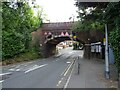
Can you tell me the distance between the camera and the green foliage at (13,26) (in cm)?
3508

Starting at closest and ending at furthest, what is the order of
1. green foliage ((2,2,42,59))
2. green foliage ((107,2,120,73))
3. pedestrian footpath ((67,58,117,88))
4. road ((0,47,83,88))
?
green foliage ((107,2,120,73)) → pedestrian footpath ((67,58,117,88)) → road ((0,47,83,88)) → green foliage ((2,2,42,59))

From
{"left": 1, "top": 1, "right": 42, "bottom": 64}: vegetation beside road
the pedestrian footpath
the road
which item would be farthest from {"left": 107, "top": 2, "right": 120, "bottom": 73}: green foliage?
{"left": 1, "top": 1, "right": 42, "bottom": 64}: vegetation beside road

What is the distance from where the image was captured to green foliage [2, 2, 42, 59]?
35078mm

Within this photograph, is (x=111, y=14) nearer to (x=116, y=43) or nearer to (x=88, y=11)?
(x=116, y=43)

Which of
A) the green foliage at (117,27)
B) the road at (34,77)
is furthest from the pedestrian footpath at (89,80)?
the green foliage at (117,27)

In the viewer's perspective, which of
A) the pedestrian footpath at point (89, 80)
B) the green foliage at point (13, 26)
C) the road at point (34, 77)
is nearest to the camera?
the pedestrian footpath at point (89, 80)

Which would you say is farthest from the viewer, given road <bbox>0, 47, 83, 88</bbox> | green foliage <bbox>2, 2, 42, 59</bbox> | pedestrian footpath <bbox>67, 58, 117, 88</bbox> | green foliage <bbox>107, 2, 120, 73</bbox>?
green foliage <bbox>2, 2, 42, 59</bbox>

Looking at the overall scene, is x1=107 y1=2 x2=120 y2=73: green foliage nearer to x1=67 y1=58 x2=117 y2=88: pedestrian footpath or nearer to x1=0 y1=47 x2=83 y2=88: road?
x1=67 y1=58 x2=117 y2=88: pedestrian footpath

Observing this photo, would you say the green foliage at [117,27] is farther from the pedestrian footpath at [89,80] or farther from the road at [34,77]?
the road at [34,77]

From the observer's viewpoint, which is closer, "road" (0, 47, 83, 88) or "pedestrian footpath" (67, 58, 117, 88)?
"pedestrian footpath" (67, 58, 117, 88)

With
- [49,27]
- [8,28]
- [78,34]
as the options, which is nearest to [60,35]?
[49,27]

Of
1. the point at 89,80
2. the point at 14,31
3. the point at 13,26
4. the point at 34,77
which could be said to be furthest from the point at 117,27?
the point at 14,31

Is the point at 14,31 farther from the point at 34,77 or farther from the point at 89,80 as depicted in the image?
the point at 89,80

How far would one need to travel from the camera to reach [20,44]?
1880 inches
